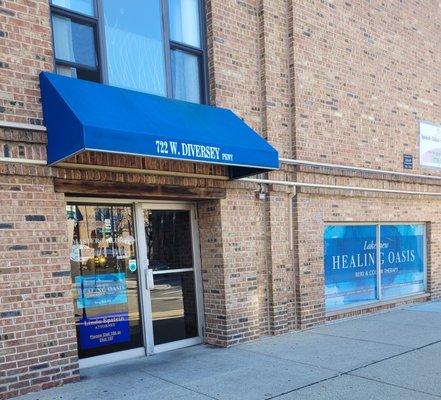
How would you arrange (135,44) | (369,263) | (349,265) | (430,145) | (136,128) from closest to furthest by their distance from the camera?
(136,128) → (135,44) → (349,265) → (369,263) → (430,145)

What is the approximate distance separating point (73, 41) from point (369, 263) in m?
6.61

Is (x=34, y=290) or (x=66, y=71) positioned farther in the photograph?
(x=66, y=71)

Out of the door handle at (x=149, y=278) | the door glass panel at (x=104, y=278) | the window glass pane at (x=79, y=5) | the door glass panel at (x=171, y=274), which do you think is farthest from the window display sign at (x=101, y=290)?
the window glass pane at (x=79, y=5)

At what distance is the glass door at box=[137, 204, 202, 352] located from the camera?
6.06 metres

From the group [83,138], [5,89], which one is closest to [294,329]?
[83,138]

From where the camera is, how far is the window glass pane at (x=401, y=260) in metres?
9.19

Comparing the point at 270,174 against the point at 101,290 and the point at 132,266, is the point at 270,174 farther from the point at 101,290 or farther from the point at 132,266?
the point at 101,290

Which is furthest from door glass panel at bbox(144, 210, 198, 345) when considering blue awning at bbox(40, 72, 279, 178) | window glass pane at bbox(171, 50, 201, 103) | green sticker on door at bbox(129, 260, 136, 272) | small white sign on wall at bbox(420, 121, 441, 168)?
small white sign on wall at bbox(420, 121, 441, 168)

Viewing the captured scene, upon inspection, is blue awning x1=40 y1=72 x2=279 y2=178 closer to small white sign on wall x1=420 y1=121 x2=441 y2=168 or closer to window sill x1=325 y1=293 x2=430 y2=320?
window sill x1=325 y1=293 x2=430 y2=320

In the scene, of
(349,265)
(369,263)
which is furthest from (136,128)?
(369,263)

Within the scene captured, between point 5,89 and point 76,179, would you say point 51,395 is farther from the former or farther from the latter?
point 5,89

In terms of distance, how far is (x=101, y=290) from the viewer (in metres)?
5.71

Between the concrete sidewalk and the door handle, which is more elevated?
the door handle

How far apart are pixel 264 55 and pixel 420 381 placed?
4.84m
